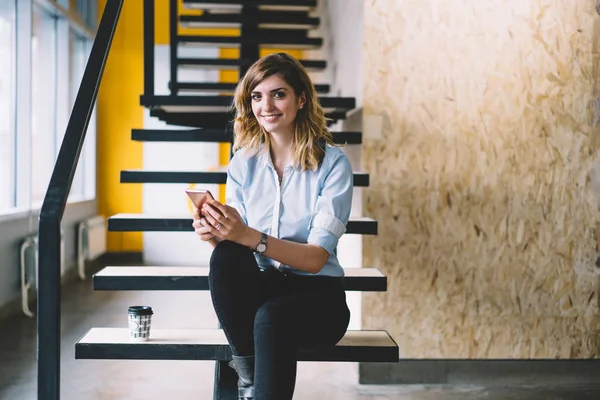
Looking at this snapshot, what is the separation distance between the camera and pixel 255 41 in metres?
3.29

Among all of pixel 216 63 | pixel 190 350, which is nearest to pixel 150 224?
pixel 190 350

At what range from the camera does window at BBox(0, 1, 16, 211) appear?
167 inches

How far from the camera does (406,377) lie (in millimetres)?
2789

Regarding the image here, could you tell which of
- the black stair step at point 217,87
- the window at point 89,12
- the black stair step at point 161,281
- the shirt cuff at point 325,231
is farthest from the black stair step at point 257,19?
the window at point 89,12

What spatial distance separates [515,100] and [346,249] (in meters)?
1.03

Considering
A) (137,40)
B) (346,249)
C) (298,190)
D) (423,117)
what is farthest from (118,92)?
(298,190)

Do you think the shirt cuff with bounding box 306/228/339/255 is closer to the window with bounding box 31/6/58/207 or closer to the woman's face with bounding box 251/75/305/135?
the woman's face with bounding box 251/75/305/135

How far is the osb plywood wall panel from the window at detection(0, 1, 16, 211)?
2.65 meters

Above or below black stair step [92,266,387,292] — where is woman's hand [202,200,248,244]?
above

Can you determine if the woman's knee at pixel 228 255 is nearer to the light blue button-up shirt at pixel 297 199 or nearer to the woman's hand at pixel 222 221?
the woman's hand at pixel 222 221

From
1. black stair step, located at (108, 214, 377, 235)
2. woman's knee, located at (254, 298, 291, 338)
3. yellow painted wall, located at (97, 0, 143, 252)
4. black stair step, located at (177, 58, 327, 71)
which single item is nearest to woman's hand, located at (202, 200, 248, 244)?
woman's knee, located at (254, 298, 291, 338)

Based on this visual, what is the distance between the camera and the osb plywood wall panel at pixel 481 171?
2721 millimetres

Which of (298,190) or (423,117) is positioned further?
(423,117)

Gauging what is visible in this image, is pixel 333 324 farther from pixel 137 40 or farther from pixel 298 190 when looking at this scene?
pixel 137 40
